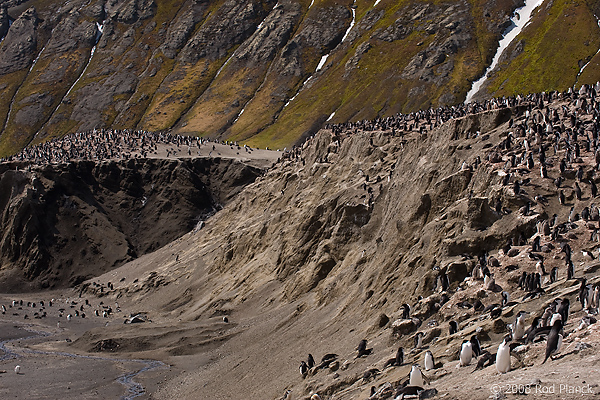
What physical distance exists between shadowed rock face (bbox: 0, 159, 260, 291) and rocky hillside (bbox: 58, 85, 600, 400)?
3458 cm

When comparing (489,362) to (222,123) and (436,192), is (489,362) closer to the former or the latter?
(436,192)

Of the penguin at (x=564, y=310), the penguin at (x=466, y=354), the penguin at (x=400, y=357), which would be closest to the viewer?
the penguin at (x=564, y=310)

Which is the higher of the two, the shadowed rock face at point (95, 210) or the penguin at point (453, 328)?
the shadowed rock face at point (95, 210)

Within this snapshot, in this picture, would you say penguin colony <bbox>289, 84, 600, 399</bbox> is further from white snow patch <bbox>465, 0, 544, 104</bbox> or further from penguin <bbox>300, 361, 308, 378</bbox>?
white snow patch <bbox>465, 0, 544, 104</bbox>

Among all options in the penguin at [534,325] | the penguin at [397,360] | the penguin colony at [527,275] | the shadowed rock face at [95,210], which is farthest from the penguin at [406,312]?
the shadowed rock face at [95,210]

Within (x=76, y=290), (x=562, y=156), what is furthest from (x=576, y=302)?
(x=76, y=290)

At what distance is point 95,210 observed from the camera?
390 feet

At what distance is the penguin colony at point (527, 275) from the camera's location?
2212 cm

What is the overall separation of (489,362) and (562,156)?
2467 centimetres

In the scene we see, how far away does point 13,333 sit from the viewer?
74812mm

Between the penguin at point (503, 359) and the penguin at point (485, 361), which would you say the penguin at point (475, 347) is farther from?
the penguin at point (503, 359)

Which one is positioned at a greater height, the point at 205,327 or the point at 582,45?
the point at 205,327

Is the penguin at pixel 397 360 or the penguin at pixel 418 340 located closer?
the penguin at pixel 397 360

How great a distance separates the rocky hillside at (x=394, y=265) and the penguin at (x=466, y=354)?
1.95 feet
